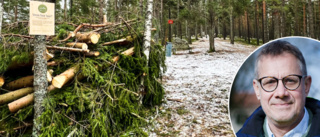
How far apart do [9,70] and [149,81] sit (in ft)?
9.72

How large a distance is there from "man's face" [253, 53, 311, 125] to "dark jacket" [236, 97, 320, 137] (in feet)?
0.16

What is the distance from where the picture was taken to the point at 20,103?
10.4 feet

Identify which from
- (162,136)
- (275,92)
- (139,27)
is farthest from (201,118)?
(275,92)

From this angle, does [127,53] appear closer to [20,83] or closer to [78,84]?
[78,84]

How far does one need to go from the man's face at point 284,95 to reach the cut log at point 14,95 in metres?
3.87

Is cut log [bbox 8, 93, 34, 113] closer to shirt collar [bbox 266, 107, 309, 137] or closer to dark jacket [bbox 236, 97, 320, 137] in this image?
dark jacket [bbox 236, 97, 320, 137]

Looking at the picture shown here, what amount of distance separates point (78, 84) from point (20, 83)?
3.30 ft

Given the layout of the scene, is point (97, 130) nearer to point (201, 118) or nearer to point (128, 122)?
point (128, 122)

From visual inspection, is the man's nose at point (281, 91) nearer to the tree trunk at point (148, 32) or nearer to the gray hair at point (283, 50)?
the gray hair at point (283, 50)

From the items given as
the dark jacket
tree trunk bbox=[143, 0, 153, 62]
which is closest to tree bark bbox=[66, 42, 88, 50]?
tree trunk bbox=[143, 0, 153, 62]

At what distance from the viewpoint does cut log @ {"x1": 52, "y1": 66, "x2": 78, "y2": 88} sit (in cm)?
331

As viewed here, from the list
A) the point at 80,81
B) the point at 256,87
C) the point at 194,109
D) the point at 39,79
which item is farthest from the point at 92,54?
the point at 256,87

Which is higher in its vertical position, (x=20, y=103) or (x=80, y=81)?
(x=80, y=81)

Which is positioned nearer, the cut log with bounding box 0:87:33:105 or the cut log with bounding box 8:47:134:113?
the cut log with bounding box 8:47:134:113
